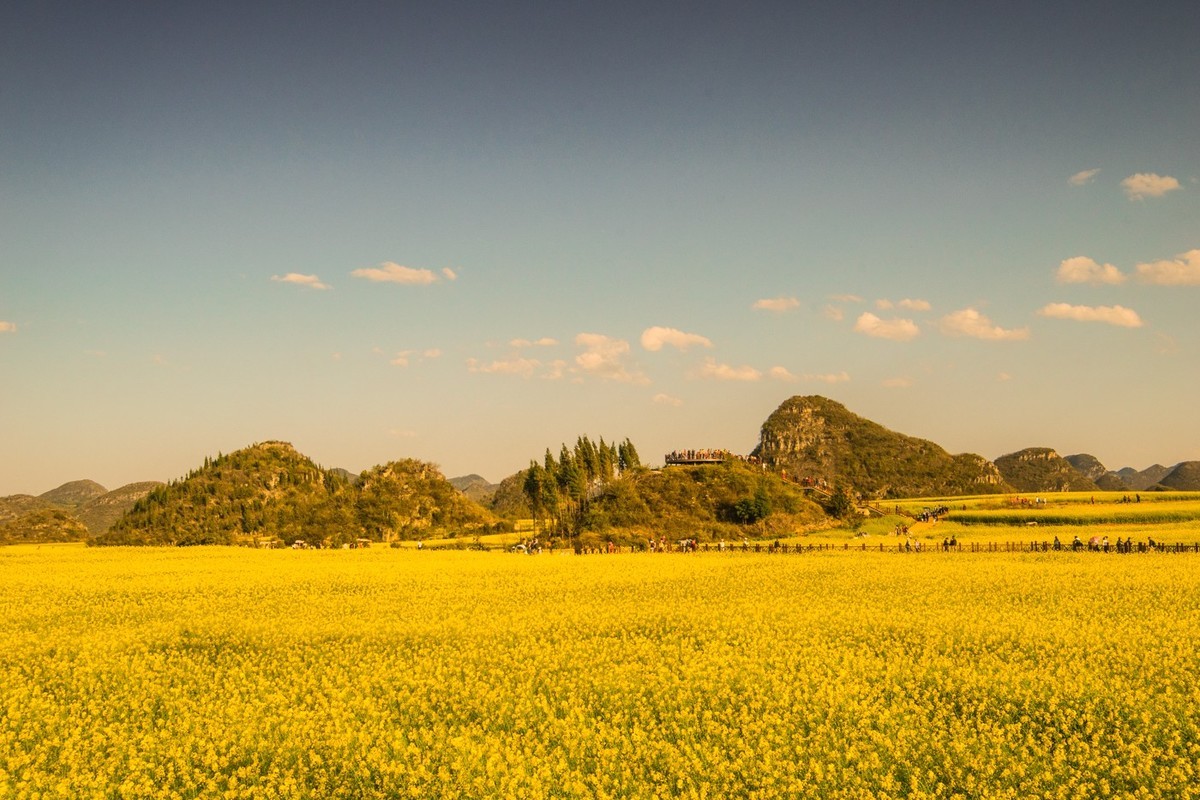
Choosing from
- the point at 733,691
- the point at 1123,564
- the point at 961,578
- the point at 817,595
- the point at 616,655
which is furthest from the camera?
the point at 1123,564

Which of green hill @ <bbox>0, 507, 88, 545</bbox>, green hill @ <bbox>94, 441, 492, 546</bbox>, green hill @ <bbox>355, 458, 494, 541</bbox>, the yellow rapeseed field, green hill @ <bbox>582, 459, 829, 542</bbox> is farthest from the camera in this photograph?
green hill @ <bbox>0, 507, 88, 545</bbox>

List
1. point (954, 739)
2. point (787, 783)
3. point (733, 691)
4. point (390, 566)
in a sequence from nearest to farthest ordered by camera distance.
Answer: point (787, 783) < point (954, 739) < point (733, 691) < point (390, 566)

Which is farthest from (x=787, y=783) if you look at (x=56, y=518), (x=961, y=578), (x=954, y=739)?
(x=56, y=518)

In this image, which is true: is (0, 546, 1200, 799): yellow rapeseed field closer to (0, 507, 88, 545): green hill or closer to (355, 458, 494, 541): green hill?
(355, 458, 494, 541): green hill

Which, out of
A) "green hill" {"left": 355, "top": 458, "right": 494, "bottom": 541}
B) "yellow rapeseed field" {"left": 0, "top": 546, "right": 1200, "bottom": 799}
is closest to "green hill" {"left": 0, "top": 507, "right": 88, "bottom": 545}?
"green hill" {"left": 355, "top": 458, "right": 494, "bottom": 541}

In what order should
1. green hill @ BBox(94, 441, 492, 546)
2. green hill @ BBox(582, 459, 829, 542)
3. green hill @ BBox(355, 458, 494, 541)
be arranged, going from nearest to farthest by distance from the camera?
green hill @ BBox(582, 459, 829, 542)
green hill @ BBox(94, 441, 492, 546)
green hill @ BBox(355, 458, 494, 541)

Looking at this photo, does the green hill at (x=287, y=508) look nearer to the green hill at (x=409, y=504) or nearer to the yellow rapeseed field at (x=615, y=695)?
the green hill at (x=409, y=504)

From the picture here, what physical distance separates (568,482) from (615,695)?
8028 centimetres

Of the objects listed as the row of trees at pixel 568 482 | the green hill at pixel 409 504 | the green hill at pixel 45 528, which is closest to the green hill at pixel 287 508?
the green hill at pixel 409 504

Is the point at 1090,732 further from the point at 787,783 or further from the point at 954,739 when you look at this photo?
the point at 787,783

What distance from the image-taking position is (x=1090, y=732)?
1741 centimetres

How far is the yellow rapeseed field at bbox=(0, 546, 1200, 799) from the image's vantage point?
1547cm

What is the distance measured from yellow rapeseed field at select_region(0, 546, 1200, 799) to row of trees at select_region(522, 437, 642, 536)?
55.2 metres

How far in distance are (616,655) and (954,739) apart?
433 inches
